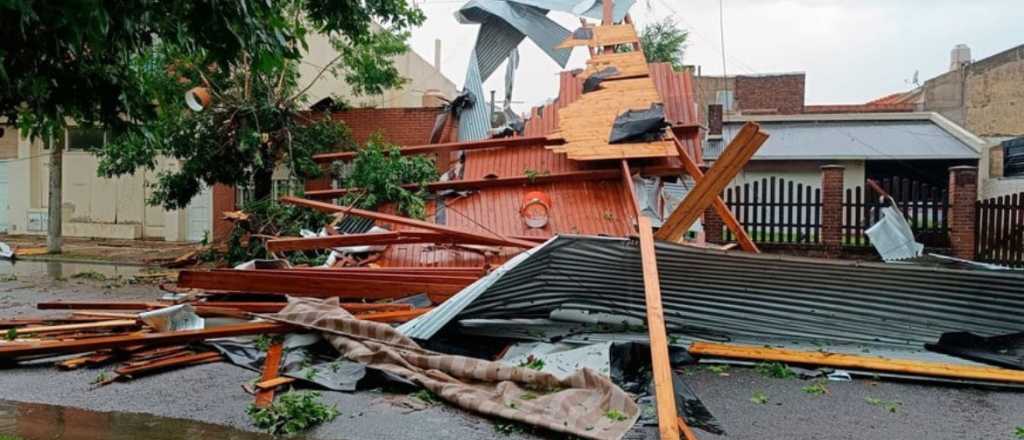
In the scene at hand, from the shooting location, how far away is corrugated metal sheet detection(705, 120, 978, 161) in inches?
736

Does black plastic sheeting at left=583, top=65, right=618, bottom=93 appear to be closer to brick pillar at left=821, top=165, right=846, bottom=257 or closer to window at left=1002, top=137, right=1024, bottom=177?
brick pillar at left=821, top=165, right=846, bottom=257

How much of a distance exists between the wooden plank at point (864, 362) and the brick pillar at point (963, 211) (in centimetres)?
825

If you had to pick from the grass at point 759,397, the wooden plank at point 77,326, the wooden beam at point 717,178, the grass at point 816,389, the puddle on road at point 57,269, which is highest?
the wooden beam at point 717,178

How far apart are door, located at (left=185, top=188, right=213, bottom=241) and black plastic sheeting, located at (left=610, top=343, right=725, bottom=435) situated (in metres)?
16.3

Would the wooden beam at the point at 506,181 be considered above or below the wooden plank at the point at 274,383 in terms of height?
above

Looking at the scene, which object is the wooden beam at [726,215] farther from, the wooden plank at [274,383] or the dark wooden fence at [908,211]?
the dark wooden fence at [908,211]

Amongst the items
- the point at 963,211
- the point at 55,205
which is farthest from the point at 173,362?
the point at 55,205

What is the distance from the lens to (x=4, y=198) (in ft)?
72.6

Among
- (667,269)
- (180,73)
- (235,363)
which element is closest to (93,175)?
(180,73)

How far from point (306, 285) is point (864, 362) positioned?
4872mm

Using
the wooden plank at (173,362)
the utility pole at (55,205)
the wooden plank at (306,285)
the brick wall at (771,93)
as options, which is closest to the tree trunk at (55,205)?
the utility pole at (55,205)

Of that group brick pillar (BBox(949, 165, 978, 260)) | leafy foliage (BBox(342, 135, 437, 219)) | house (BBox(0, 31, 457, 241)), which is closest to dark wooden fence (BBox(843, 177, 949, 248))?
brick pillar (BBox(949, 165, 978, 260))

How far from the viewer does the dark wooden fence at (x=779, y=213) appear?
13.0 m

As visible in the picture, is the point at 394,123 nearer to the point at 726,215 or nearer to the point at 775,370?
the point at 726,215
